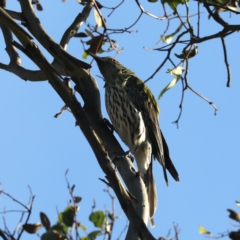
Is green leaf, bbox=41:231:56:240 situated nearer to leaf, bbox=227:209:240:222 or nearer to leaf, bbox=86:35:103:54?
leaf, bbox=227:209:240:222

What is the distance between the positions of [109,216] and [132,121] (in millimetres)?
3100

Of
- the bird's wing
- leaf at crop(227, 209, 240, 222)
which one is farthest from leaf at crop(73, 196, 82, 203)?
the bird's wing

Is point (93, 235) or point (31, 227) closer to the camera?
point (93, 235)

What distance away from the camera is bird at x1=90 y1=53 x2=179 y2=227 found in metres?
5.59

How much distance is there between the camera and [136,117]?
5867mm

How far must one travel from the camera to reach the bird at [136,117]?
5594mm

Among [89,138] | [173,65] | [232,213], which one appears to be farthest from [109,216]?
[173,65]

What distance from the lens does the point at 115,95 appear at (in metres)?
5.88

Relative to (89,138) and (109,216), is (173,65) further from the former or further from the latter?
(109,216)

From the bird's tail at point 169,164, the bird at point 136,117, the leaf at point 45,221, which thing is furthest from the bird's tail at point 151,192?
the leaf at point 45,221

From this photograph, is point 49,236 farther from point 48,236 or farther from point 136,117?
point 136,117

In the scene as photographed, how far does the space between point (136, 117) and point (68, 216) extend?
3411 mm

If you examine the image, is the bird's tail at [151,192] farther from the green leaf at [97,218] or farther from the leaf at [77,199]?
the green leaf at [97,218]

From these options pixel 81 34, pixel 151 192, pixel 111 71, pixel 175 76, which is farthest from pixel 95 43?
pixel 111 71
